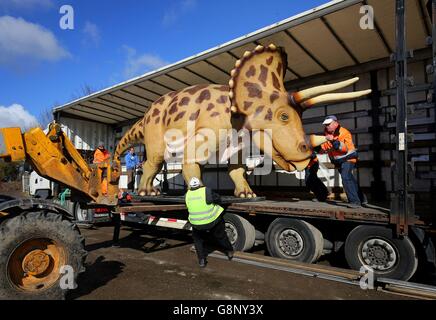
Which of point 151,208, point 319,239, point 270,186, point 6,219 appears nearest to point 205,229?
point 151,208

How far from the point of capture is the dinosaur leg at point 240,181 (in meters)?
7.37

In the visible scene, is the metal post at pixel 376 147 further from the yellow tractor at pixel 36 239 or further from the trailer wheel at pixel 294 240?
the yellow tractor at pixel 36 239

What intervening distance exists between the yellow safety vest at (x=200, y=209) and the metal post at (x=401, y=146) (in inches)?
101

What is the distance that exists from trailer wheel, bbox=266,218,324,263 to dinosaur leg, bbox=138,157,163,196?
3.27m

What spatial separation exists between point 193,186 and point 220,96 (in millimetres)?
2340

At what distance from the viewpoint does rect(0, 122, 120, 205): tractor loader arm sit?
4107 mm

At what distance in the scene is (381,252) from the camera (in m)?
4.52

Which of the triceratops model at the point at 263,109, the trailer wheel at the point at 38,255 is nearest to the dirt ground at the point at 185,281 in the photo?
the trailer wheel at the point at 38,255

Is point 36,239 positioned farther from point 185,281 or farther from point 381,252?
point 381,252

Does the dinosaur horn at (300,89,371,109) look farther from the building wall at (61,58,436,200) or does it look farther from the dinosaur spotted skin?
the dinosaur spotted skin

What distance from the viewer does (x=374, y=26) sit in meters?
6.45

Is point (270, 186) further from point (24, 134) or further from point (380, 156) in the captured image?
point (24, 134)

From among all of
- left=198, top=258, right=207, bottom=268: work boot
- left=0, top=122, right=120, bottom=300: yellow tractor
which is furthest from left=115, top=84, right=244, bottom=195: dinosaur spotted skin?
left=0, top=122, right=120, bottom=300: yellow tractor

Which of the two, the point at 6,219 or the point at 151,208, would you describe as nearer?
the point at 6,219
